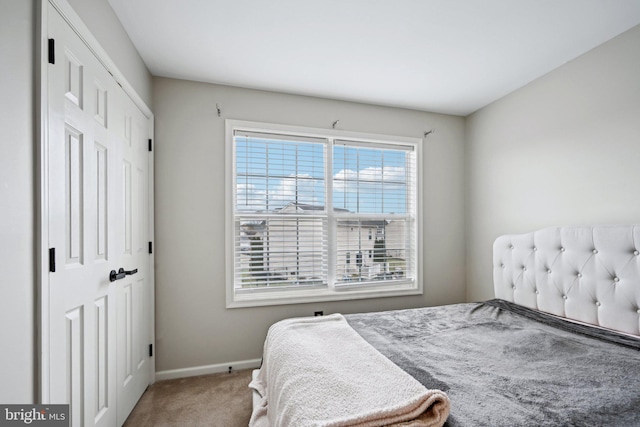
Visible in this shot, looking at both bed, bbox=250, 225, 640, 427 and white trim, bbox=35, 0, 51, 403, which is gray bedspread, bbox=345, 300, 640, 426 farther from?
white trim, bbox=35, 0, 51, 403

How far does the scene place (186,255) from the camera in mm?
2600

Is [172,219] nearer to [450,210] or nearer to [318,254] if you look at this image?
[318,254]

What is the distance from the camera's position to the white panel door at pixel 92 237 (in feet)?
4.06

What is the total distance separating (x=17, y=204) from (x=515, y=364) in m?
2.20

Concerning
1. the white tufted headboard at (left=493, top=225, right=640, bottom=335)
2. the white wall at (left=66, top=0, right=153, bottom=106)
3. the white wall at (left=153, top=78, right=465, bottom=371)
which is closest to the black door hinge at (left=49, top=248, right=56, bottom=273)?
the white wall at (left=66, top=0, right=153, bottom=106)

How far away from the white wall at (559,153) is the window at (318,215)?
26.7 inches

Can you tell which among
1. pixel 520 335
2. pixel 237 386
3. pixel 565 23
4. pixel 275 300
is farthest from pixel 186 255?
pixel 565 23

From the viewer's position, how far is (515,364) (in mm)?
1512

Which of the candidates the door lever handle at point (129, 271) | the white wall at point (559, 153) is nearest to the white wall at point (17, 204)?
the door lever handle at point (129, 271)

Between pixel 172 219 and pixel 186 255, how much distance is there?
1.08 feet

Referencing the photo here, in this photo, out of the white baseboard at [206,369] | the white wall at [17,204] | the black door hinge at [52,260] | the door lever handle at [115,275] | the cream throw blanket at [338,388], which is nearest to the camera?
the white wall at [17,204]

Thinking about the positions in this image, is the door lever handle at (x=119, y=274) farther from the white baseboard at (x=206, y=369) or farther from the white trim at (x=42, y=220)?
the white baseboard at (x=206, y=369)

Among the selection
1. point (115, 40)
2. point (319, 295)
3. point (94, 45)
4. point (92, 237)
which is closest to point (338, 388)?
point (92, 237)

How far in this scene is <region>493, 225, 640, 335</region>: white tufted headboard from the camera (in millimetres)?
1828
